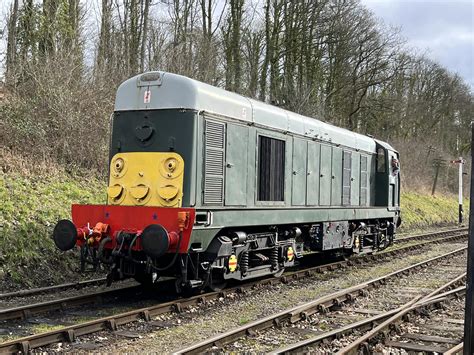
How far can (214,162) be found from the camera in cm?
828

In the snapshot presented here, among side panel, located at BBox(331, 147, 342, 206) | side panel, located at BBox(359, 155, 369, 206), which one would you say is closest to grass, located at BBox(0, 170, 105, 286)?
side panel, located at BBox(331, 147, 342, 206)

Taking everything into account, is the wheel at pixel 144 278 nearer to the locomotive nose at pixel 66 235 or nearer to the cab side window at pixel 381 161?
the locomotive nose at pixel 66 235

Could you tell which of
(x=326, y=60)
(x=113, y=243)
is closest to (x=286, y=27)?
(x=326, y=60)

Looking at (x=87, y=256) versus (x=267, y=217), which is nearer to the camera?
(x=87, y=256)

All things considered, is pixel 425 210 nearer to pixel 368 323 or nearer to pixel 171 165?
pixel 368 323

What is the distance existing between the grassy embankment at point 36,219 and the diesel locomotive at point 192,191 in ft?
6.52

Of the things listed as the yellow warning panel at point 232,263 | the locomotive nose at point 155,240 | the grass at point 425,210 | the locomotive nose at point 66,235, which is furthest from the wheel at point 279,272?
the grass at point 425,210

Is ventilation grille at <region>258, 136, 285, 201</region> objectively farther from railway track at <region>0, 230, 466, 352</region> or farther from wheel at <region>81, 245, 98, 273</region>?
wheel at <region>81, 245, 98, 273</region>

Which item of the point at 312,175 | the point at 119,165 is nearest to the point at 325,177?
the point at 312,175

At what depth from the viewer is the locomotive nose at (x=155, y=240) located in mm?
7035

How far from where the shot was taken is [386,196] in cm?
1491

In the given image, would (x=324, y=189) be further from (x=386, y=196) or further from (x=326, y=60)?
(x=326, y=60)

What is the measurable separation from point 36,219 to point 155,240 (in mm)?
4794

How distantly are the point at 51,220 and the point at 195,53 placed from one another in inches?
549
